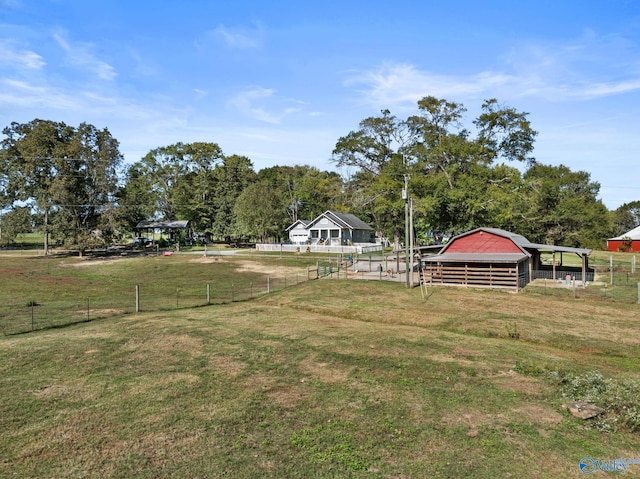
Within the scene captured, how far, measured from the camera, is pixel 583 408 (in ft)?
29.5

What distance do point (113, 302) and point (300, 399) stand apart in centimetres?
1968

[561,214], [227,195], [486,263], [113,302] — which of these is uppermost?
[227,195]

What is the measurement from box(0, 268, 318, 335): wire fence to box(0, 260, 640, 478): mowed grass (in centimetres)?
230

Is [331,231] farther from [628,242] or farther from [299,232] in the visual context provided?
[628,242]

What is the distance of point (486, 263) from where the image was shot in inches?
1224

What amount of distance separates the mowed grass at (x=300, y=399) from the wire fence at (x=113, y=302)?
2.30 metres

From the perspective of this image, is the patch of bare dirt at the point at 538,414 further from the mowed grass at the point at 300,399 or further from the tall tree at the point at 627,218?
the tall tree at the point at 627,218

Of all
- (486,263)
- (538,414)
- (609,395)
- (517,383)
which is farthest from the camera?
(486,263)

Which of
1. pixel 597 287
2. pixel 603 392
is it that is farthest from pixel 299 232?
pixel 603 392

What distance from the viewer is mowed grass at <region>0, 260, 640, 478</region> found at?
7344 mm

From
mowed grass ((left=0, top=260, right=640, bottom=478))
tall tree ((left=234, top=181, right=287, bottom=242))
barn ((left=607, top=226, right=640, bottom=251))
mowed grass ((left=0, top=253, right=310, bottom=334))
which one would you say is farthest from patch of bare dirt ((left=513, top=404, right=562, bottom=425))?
barn ((left=607, top=226, right=640, bottom=251))

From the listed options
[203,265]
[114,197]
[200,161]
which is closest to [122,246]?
[114,197]

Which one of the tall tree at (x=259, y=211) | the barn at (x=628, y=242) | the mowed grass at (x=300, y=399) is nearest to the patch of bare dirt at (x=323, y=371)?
the mowed grass at (x=300, y=399)

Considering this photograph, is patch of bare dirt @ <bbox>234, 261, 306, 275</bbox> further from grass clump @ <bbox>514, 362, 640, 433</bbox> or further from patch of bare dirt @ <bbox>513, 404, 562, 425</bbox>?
patch of bare dirt @ <bbox>513, 404, 562, 425</bbox>
